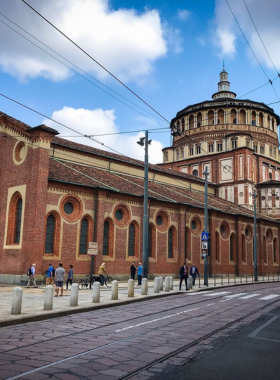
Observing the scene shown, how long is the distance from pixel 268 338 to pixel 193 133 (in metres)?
47.9

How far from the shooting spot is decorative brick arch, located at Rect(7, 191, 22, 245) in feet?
79.5

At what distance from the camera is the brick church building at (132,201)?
23.8 metres

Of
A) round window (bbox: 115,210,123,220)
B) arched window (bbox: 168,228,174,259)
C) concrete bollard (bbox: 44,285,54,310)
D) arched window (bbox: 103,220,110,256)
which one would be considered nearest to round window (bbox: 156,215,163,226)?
arched window (bbox: 168,228,174,259)

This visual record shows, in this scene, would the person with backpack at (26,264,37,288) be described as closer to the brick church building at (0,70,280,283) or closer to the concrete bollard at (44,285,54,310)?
the brick church building at (0,70,280,283)

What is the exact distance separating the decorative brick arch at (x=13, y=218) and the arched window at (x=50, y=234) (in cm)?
Answer: 189

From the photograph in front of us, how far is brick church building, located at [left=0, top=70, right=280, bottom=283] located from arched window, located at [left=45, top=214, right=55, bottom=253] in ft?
0.20

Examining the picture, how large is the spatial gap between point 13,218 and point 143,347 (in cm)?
1889

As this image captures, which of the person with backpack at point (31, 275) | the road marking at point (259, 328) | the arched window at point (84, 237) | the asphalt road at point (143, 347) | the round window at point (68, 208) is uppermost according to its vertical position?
the round window at point (68, 208)

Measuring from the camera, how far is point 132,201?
29.5m

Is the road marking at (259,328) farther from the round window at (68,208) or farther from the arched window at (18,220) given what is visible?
the arched window at (18,220)

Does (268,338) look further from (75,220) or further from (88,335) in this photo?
(75,220)

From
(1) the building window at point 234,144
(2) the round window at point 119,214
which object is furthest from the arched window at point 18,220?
(1) the building window at point 234,144

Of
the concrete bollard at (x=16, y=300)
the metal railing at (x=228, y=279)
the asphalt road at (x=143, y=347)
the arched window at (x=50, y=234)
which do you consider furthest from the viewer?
the metal railing at (x=228, y=279)

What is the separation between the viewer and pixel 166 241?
3173 centimetres
